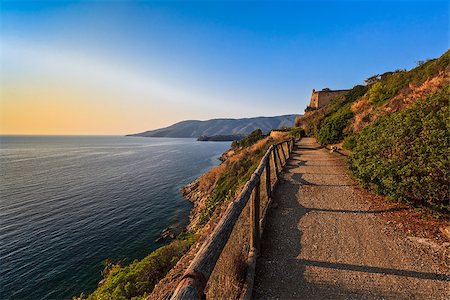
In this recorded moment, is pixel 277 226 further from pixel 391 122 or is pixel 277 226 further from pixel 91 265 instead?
pixel 91 265

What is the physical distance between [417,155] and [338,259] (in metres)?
3.16

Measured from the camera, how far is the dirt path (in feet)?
10.7

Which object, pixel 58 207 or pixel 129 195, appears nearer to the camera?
pixel 58 207

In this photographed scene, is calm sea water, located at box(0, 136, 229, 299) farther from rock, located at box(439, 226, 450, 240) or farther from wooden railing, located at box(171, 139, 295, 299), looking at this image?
rock, located at box(439, 226, 450, 240)

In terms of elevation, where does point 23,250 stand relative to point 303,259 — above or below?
below

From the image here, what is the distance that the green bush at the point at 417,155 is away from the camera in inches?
168

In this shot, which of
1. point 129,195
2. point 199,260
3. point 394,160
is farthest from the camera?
point 129,195

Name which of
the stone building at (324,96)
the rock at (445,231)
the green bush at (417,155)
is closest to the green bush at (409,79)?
the green bush at (417,155)

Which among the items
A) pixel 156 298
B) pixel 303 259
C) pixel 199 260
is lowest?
pixel 156 298

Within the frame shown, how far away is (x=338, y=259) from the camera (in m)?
4.02

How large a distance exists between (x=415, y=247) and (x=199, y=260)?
4827mm

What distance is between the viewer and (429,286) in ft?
10.5

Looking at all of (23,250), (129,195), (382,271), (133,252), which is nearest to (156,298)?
(382,271)

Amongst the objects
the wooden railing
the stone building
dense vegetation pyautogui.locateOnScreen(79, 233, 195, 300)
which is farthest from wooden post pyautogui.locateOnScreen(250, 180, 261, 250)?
the stone building
